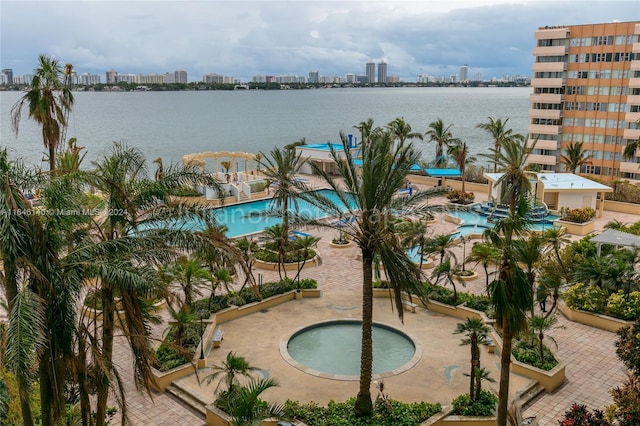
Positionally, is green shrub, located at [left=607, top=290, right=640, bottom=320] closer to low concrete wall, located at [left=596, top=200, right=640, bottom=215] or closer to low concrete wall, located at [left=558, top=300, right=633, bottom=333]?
low concrete wall, located at [left=558, top=300, right=633, bottom=333]

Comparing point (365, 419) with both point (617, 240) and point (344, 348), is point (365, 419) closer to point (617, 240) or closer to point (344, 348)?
point (344, 348)

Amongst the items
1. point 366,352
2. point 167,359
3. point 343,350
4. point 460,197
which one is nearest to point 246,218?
point 460,197

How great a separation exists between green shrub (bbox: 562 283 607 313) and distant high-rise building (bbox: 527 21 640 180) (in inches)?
1291

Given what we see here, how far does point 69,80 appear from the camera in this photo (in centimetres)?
2366

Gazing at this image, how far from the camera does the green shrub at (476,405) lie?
45.5 feet

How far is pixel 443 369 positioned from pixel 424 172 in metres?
29.8

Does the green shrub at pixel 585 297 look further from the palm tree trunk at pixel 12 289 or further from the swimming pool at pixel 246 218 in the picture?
the palm tree trunk at pixel 12 289

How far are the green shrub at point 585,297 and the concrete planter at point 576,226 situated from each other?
11357 mm

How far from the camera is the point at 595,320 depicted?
63.0ft

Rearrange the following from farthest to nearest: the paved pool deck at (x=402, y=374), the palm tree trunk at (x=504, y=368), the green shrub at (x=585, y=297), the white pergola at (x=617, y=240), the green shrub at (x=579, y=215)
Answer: the green shrub at (x=579, y=215), the white pergola at (x=617, y=240), the green shrub at (x=585, y=297), the paved pool deck at (x=402, y=374), the palm tree trunk at (x=504, y=368)

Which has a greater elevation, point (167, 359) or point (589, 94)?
point (589, 94)

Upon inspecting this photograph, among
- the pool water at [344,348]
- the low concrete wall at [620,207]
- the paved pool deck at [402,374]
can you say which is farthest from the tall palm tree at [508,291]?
the low concrete wall at [620,207]

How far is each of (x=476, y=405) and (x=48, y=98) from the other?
62.2 ft

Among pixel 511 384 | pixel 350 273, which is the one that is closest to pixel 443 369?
pixel 511 384
